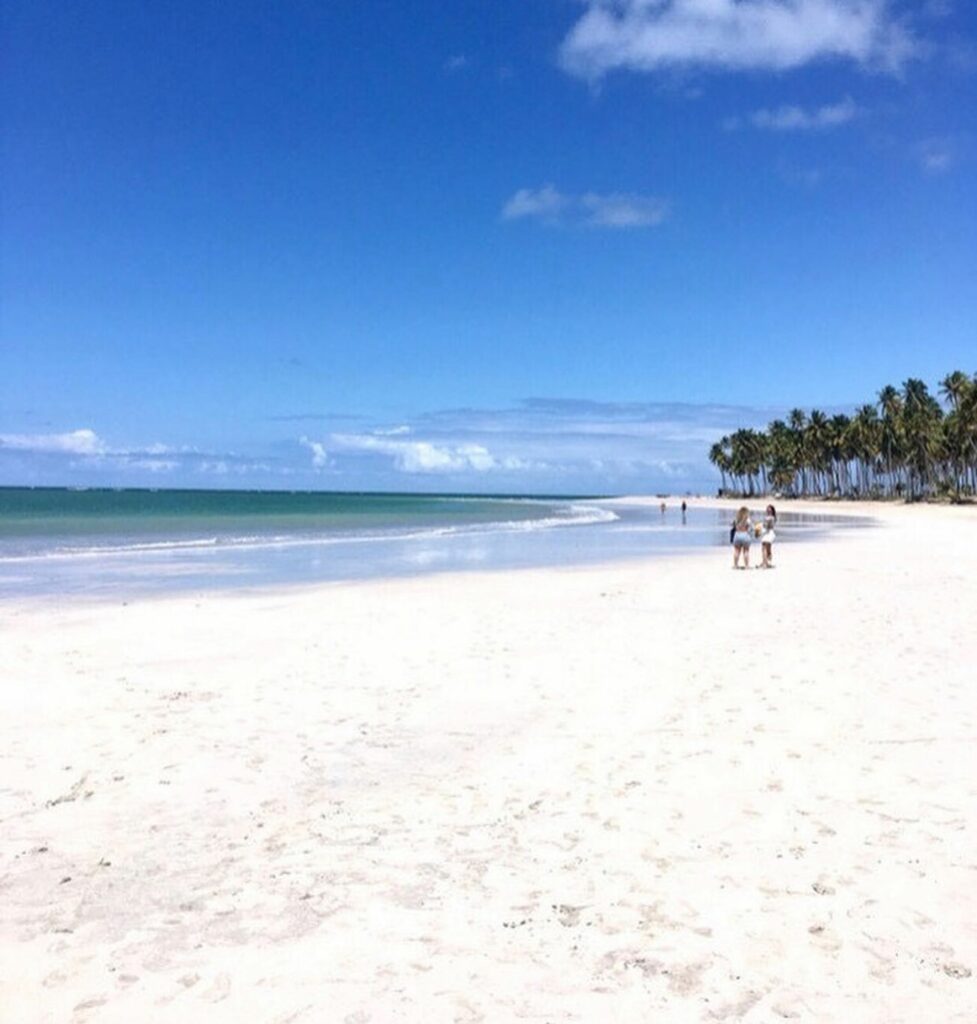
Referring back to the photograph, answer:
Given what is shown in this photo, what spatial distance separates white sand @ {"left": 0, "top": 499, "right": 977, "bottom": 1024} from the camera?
13.4ft

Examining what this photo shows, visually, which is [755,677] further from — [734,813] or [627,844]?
[627,844]

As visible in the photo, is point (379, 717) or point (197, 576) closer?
point (379, 717)

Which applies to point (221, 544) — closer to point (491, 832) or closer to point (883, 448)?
point (491, 832)

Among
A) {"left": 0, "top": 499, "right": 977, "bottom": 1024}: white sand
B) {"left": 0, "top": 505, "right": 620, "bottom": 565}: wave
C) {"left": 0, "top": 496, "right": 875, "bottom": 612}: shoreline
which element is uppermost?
{"left": 0, "top": 505, "right": 620, "bottom": 565}: wave

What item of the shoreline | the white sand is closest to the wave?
the shoreline

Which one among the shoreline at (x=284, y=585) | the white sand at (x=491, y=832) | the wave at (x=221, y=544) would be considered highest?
the wave at (x=221, y=544)

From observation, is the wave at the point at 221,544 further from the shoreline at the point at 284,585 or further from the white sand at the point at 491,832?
the white sand at the point at 491,832

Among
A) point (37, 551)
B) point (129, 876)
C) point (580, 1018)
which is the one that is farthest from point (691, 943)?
point (37, 551)

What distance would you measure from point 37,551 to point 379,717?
3002cm

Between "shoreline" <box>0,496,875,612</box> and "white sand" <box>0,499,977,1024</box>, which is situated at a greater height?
"shoreline" <box>0,496,875,612</box>

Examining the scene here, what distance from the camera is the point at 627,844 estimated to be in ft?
18.4

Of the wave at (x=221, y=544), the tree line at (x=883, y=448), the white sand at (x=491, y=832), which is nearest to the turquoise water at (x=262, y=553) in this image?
the wave at (x=221, y=544)

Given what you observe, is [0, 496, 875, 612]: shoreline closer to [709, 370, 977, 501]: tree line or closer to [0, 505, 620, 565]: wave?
[0, 505, 620, 565]: wave

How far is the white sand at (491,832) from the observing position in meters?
4.09
